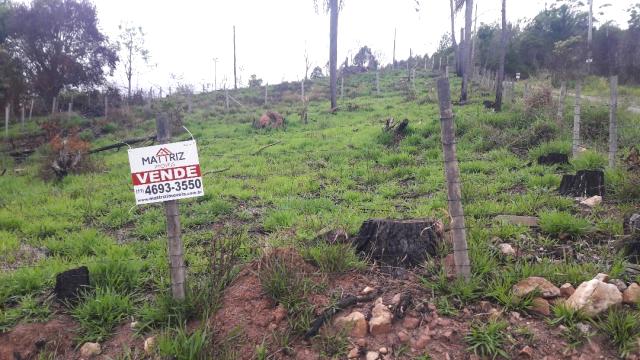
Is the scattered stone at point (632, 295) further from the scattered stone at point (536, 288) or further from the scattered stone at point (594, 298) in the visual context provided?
the scattered stone at point (536, 288)

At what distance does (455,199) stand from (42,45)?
28308 mm

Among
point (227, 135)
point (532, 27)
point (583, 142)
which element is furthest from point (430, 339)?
point (532, 27)

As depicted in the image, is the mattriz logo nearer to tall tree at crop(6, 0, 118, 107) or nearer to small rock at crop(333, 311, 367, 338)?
small rock at crop(333, 311, 367, 338)

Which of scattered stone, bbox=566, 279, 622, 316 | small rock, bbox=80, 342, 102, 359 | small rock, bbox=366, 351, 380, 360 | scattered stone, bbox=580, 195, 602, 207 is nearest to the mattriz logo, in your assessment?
small rock, bbox=80, 342, 102, 359

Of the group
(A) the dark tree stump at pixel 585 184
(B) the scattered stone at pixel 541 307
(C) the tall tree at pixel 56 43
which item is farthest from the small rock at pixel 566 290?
(C) the tall tree at pixel 56 43

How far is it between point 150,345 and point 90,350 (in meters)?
0.54

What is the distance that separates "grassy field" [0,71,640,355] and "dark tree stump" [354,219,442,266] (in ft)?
0.76

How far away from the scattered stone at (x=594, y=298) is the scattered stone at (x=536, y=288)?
0.42 feet

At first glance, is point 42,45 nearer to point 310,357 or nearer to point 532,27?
point 310,357

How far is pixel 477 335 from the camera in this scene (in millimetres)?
2855

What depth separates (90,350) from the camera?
125 inches

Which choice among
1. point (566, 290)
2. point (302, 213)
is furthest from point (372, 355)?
point (302, 213)

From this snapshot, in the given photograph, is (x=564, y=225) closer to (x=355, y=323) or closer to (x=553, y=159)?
(x=355, y=323)

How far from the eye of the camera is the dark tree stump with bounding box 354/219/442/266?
3.72 m
